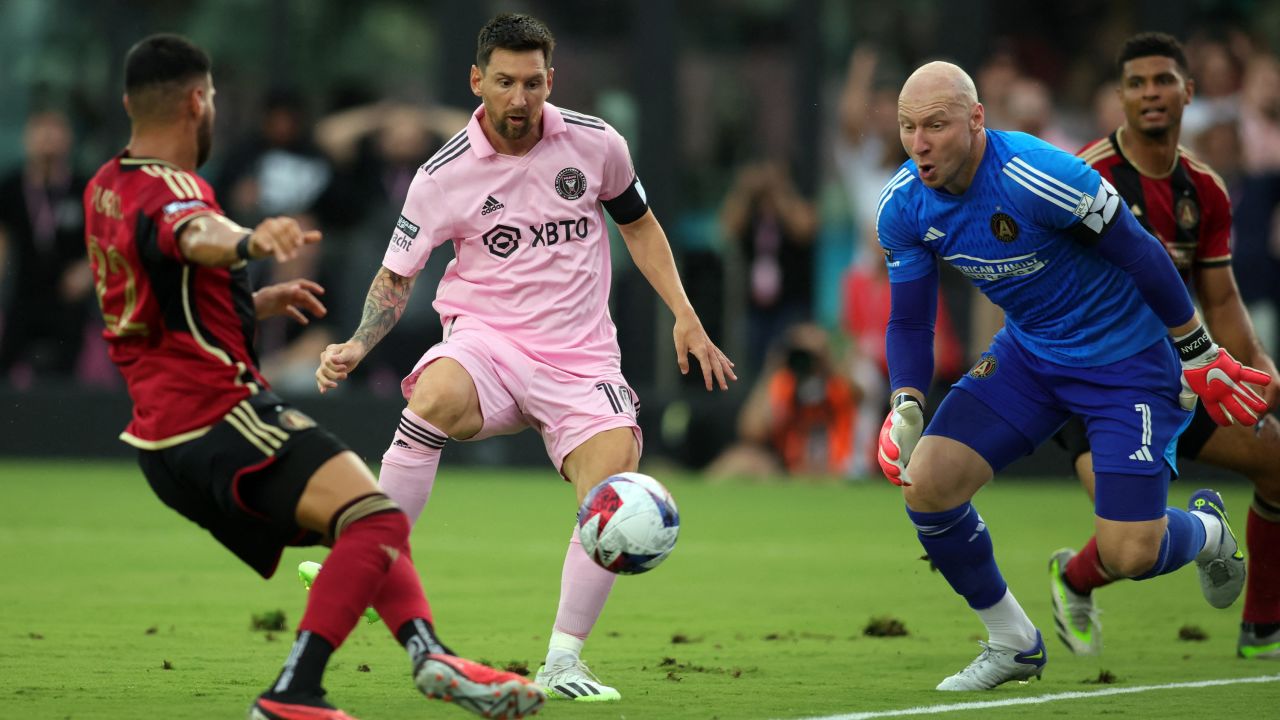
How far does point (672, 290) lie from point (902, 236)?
92 centimetres

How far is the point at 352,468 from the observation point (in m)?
5.63

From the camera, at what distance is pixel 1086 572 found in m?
7.92

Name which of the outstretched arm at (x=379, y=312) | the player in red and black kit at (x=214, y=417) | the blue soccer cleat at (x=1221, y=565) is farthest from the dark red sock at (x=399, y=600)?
the blue soccer cleat at (x=1221, y=565)

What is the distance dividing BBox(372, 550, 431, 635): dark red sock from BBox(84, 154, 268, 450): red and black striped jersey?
726 millimetres

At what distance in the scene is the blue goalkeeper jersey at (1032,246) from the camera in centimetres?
677

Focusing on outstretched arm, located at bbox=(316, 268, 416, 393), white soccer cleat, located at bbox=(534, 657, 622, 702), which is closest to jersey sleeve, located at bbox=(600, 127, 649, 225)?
outstretched arm, located at bbox=(316, 268, 416, 393)

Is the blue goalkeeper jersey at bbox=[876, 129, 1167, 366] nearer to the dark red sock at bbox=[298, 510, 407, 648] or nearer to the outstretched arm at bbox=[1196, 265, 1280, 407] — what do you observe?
the outstretched arm at bbox=[1196, 265, 1280, 407]

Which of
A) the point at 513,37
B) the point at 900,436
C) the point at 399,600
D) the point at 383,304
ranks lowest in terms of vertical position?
the point at 399,600

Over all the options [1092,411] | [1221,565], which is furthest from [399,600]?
[1221,565]

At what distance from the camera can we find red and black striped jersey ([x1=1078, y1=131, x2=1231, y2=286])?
7.89 meters

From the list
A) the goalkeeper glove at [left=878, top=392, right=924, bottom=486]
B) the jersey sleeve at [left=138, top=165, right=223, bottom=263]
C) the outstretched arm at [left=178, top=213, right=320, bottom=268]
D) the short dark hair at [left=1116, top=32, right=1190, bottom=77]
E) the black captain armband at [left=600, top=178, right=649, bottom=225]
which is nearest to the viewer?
the outstretched arm at [left=178, top=213, right=320, bottom=268]

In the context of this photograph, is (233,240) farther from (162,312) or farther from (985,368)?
(985,368)

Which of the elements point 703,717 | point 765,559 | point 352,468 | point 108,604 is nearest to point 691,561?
point 765,559

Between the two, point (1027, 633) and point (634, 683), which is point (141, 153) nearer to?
point (634, 683)
